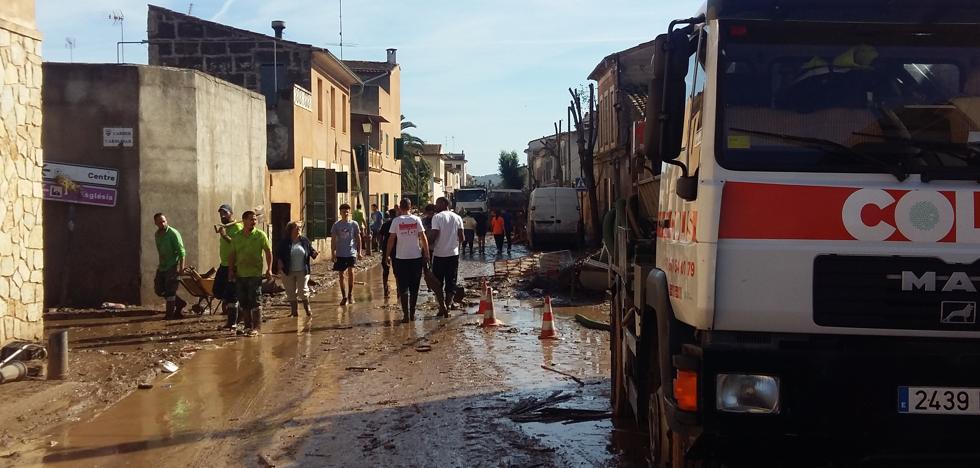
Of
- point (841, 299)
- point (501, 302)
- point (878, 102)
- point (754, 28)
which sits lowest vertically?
point (501, 302)

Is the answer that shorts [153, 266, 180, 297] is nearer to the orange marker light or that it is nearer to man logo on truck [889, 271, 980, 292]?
the orange marker light

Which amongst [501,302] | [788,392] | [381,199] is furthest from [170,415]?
[381,199]

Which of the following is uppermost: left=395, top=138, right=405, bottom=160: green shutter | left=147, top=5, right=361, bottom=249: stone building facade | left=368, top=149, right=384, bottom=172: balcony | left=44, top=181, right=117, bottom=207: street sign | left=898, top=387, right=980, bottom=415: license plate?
left=147, top=5, right=361, bottom=249: stone building facade

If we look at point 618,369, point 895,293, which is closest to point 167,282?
point 618,369

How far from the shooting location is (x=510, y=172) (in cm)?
11369

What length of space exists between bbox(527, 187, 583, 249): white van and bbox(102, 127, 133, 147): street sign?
19.8 metres

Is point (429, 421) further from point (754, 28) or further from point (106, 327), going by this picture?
point (106, 327)

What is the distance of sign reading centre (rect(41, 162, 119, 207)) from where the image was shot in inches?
609

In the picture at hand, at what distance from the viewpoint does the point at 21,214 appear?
10719mm

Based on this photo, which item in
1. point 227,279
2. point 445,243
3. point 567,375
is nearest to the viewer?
point 567,375

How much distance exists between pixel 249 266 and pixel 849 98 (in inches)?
388

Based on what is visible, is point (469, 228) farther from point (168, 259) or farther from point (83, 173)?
point (168, 259)

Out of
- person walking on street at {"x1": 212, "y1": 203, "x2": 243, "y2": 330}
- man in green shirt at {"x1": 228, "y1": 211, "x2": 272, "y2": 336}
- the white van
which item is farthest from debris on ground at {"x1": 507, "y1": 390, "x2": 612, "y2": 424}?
the white van

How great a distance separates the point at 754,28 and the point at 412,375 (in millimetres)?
6186
